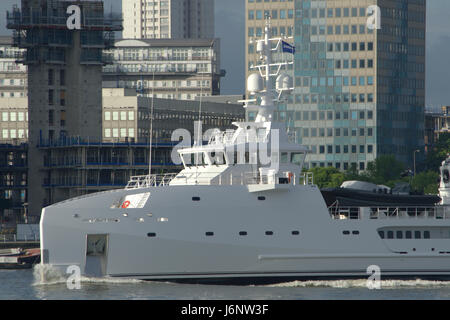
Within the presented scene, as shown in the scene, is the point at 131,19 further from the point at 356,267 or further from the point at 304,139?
the point at 356,267

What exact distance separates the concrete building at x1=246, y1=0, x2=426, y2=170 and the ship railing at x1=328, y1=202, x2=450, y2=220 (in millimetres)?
52557

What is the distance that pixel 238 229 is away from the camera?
136 feet

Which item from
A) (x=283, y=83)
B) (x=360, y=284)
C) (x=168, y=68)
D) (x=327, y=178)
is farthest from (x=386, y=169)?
(x=168, y=68)

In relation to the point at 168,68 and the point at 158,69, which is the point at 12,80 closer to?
the point at 158,69

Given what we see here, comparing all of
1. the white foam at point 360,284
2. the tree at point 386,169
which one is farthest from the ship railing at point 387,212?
the tree at point 386,169

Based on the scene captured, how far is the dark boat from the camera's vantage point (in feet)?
141

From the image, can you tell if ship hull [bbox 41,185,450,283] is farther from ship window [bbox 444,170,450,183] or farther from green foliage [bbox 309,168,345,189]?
green foliage [bbox 309,168,345,189]

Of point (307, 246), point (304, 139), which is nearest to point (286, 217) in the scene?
point (307, 246)

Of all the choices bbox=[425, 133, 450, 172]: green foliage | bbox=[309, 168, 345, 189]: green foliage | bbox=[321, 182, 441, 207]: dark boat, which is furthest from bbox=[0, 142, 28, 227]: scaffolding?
bbox=[321, 182, 441, 207]: dark boat

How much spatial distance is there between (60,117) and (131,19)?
104182 millimetres

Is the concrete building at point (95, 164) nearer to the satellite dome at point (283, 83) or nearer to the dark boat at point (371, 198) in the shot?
the satellite dome at point (283, 83)

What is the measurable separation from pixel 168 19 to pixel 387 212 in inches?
5809

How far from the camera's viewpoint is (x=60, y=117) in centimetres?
8838

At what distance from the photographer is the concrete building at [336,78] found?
97125 mm
